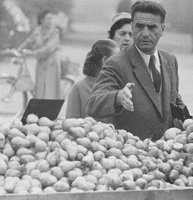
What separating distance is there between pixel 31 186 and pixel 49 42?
8.57m

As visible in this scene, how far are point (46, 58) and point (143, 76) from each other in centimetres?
729

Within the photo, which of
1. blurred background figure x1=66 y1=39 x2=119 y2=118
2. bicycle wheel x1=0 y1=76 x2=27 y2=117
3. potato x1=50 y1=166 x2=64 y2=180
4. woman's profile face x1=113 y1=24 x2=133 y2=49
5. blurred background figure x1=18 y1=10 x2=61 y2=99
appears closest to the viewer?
potato x1=50 y1=166 x2=64 y2=180

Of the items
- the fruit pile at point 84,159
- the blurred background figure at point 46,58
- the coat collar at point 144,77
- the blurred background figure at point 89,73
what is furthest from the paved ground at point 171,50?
the fruit pile at point 84,159

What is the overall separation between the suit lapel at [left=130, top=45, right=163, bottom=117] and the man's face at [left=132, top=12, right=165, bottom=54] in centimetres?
7

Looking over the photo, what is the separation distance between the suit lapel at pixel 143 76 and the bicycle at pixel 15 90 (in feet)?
22.4

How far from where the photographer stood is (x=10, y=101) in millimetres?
12586

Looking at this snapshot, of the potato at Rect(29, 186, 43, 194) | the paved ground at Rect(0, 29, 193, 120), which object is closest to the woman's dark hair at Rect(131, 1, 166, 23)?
the potato at Rect(29, 186, 43, 194)

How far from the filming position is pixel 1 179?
396 centimetres

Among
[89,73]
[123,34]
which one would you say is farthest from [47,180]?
[123,34]

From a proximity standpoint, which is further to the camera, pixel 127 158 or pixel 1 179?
pixel 127 158

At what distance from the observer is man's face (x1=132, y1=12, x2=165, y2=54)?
5.27 metres

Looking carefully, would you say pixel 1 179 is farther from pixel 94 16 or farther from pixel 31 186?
pixel 94 16

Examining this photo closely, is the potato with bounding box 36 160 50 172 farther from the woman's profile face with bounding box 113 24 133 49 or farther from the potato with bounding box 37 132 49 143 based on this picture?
the woman's profile face with bounding box 113 24 133 49

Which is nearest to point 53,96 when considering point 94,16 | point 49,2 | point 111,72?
point 49,2
